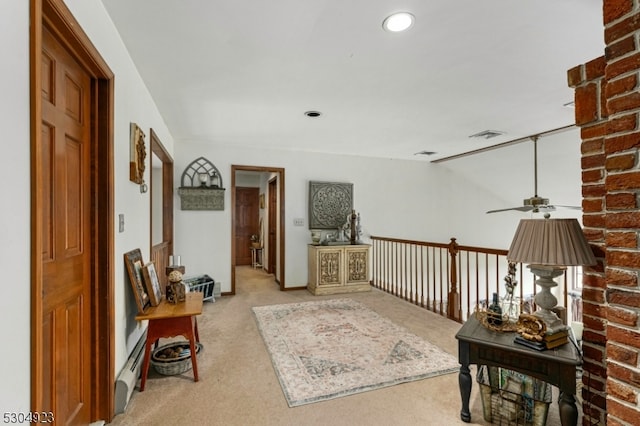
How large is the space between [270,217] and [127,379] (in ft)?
14.7

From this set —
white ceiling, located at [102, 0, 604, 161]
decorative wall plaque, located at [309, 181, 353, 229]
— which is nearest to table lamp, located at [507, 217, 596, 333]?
white ceiling, located at [102, 0, 604, 161]

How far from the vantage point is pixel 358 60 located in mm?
2273

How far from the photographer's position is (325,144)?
15.9 feet

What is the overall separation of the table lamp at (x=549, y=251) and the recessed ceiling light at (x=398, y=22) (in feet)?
4.35

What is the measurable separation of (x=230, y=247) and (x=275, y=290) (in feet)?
3.43

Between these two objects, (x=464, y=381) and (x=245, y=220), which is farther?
(x=245, y=220)

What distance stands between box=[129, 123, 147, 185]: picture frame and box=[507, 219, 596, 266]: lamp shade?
2.53 m

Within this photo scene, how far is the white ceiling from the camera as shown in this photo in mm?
1739

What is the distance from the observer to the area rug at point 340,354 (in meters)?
2.24

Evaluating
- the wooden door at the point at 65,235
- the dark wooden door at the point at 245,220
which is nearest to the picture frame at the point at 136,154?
the wooden door at the point at 65,235

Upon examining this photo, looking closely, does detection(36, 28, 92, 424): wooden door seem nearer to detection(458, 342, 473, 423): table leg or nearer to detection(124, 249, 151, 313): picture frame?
detection(124, 249, 151, 313): picture frame

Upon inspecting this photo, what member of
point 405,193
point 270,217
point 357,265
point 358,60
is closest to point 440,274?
point 357,265

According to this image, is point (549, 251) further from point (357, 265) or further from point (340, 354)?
point (357, 265)

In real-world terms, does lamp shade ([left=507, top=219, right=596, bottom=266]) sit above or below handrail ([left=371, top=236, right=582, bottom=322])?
above
